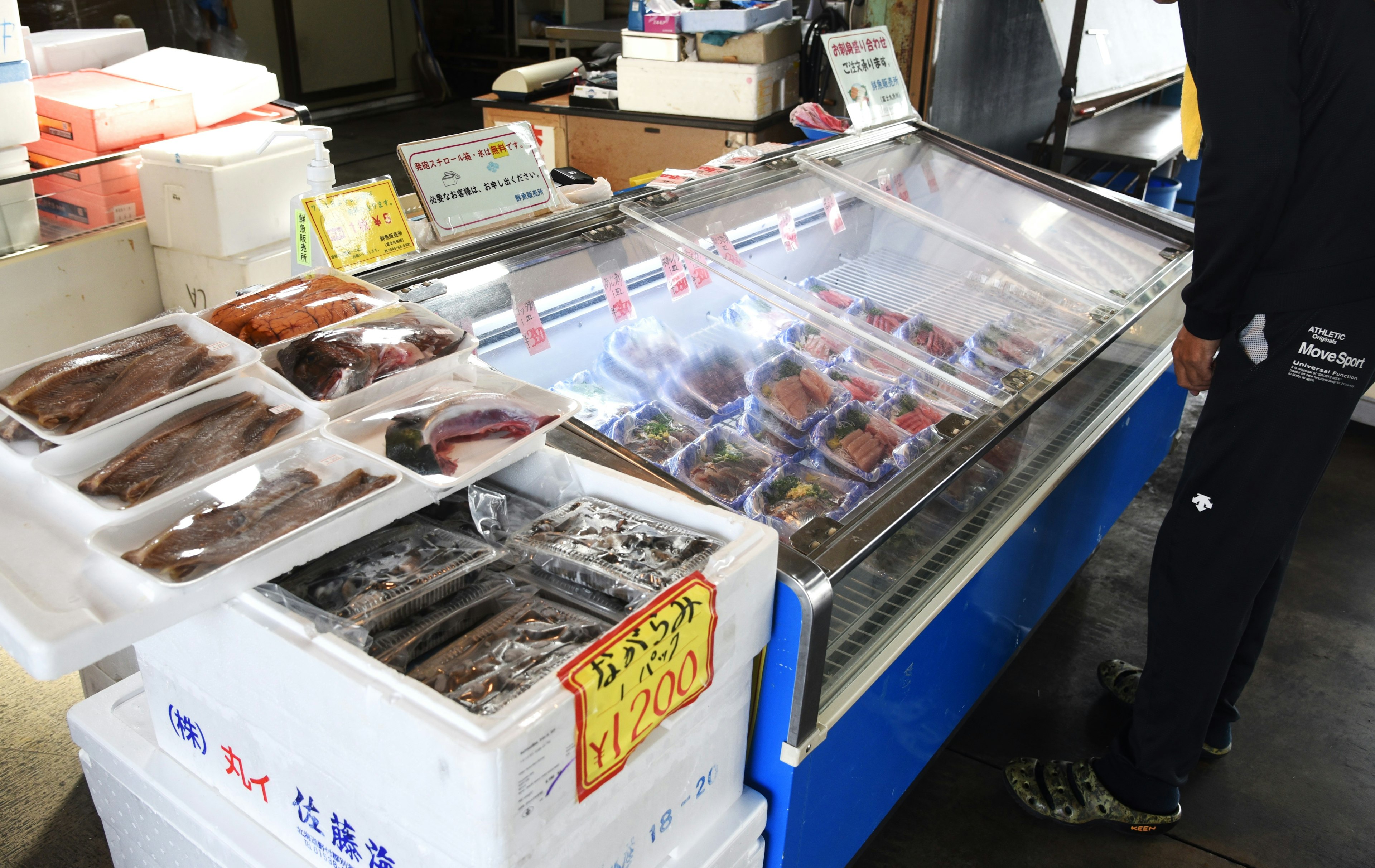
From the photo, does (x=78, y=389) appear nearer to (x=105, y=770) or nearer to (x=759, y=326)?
(x=105, y=770)

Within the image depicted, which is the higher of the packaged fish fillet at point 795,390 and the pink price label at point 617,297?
the pink price label at point 617,297

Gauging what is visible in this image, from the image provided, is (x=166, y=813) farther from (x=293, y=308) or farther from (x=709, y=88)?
(x=709, y=88)

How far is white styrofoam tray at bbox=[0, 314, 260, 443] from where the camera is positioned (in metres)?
1.34

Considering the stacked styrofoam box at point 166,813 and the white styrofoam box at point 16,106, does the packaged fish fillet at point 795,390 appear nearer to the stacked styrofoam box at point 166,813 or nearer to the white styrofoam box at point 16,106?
the stacked styrofoam box at point 166,813

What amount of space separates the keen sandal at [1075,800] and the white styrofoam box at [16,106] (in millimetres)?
3597

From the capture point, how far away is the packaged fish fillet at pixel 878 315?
3.00 meters

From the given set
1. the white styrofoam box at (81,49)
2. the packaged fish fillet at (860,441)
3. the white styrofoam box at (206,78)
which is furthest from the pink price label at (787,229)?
the white styrofoam box at (81,49)

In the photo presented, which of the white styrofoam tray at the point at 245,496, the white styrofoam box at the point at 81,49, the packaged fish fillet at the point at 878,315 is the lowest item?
the packaged fish fillet at the point at 878,315

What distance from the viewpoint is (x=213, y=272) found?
11.1 feet

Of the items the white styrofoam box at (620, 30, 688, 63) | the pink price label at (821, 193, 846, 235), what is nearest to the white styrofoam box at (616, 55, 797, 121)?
the white styrofoam box at (620, 30, 688, 63)

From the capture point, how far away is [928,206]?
3.70 m

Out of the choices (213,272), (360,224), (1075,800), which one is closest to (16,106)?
A: (213,272)

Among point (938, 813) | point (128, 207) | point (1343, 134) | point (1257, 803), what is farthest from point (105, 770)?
point (1257, 803)

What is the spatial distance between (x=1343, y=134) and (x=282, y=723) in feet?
7.37
